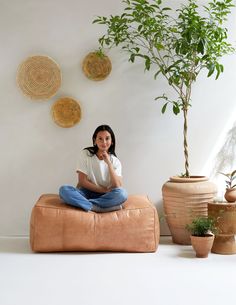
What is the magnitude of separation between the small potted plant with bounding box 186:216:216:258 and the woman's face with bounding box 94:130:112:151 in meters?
0.94

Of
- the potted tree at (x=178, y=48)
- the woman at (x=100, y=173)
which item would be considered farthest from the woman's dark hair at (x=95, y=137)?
the potted tree at (x=178, y=48)

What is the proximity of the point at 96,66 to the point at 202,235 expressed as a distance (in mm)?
1767

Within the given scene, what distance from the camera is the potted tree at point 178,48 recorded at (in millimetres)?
3408

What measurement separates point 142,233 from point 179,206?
46 cm

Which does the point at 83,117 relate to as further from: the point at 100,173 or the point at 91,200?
the point at 91,200

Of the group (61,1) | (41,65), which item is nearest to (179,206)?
(41,65)

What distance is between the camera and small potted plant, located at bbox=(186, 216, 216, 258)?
3068 millimetres

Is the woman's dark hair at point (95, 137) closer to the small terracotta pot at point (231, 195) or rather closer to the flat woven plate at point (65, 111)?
the flat woven plate at point (65, 111)

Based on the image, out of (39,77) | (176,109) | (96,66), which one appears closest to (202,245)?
(176,109)

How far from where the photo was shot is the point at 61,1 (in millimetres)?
3852

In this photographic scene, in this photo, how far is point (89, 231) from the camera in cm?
316

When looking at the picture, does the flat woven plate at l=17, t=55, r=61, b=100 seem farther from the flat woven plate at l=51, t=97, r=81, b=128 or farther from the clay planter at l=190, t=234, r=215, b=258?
the clay planter at l=190, t=234, r=215, b=258

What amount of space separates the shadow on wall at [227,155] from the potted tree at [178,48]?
0.34 m

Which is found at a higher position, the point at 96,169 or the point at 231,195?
the point at 96,169
